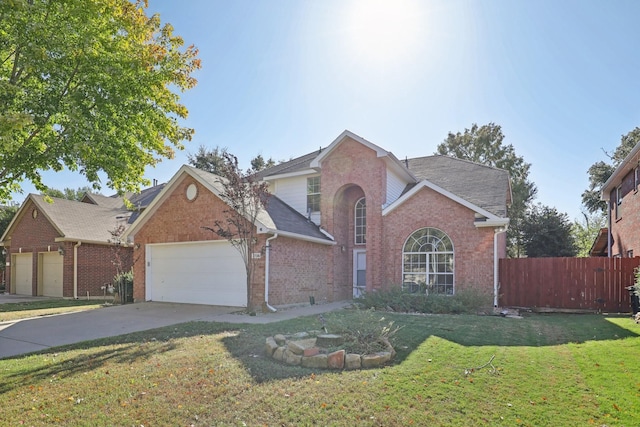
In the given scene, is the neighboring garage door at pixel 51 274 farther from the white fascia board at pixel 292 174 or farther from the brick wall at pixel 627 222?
the brick wall at pixel 627 222

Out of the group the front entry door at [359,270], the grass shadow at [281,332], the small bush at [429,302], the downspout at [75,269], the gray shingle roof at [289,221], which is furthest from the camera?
the downspout at [75,269]

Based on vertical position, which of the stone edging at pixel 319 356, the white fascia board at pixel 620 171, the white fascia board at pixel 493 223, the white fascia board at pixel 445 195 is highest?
the white fascia board at pixel 620 171

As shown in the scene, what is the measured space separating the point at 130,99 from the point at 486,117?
3266 cm

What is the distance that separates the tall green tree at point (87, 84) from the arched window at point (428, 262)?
981cm

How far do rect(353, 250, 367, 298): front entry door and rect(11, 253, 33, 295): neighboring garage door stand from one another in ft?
62.0

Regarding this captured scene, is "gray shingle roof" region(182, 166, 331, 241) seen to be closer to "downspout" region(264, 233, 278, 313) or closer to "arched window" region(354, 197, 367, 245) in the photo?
"downspout" region(264, 233, 278, 313)

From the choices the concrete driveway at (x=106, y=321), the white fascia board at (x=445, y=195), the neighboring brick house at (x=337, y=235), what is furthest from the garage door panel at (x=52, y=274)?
the white fascia board at (x=445, y=195)

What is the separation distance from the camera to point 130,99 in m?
10.2

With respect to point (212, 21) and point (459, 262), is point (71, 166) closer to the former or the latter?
point (212, 21)

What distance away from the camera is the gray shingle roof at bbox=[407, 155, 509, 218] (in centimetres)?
1540

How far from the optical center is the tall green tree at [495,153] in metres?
32.7

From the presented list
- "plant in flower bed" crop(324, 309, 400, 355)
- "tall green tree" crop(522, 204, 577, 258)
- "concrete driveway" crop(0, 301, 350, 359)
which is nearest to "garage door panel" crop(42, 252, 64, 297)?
"concrete driveway" crop(0, 301, 350, 359)

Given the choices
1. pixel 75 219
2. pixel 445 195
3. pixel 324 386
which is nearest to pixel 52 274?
pixel 75 219

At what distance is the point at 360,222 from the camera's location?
60.3 feet
